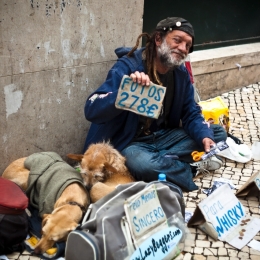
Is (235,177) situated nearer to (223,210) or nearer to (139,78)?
(223,210)

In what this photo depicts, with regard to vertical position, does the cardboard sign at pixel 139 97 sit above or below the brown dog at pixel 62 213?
above

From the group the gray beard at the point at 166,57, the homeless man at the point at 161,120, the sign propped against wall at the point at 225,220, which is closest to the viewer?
the sign propped against wall at the point at 225,220

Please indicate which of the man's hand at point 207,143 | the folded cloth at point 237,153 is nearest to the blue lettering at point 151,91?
the man's hand at point 207,143

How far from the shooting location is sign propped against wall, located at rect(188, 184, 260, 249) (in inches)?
143

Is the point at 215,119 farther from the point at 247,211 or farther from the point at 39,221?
the point at 39,221

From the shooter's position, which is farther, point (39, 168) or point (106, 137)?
point (106, 137)

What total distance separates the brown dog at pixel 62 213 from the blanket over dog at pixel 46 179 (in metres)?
0.06

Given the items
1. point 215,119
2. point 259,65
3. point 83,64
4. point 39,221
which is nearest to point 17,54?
point 83,64

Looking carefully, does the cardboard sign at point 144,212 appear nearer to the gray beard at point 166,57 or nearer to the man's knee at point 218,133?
the gray beard at point 166,57

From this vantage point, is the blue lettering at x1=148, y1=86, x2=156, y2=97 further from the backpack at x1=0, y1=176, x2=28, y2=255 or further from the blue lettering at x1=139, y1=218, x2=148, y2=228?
the backpack at x1=0, y1=176, x2=28, y2=255

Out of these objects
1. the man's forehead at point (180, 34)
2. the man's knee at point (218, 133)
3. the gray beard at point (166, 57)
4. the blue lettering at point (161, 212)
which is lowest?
the blue lettering at point (161, 212)

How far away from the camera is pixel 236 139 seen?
524 centimetres

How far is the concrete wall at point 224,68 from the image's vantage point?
6680 mm

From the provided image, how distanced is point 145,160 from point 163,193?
32.7 inches
